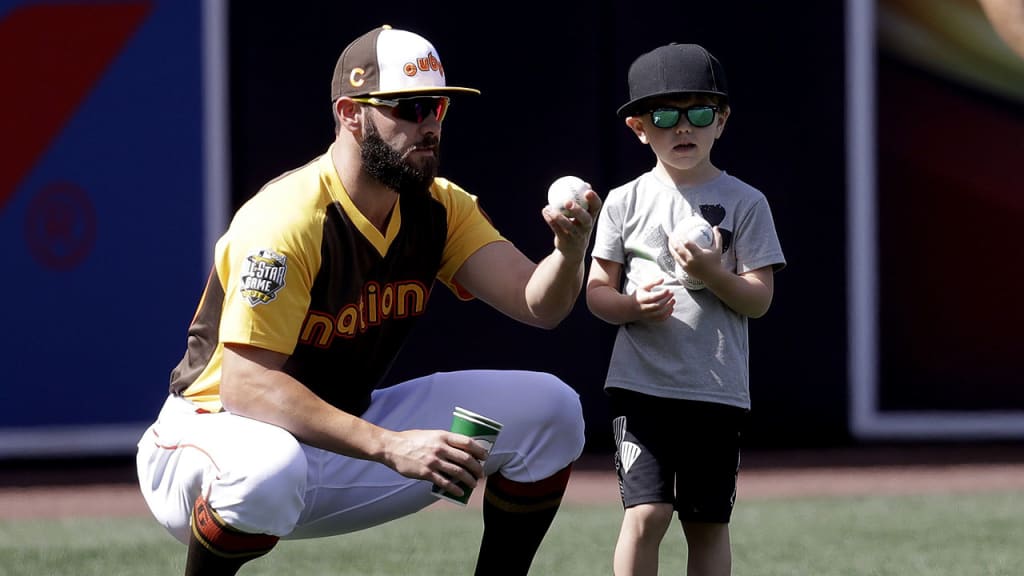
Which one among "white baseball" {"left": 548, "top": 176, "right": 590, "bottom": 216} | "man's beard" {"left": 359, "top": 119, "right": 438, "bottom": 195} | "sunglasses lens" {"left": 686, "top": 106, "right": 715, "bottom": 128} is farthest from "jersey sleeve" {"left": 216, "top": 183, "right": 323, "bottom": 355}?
"sunglasses lens" {"left": 686, "top": 106, "right": 715, "bottom": 128}

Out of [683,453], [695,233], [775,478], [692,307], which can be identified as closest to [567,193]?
[695,233]

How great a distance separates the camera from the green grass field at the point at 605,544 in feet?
16.5

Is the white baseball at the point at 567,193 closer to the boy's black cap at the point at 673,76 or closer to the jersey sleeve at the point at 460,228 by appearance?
the boy's black cap at the point at 673,76

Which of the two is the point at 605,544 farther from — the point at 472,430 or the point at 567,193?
the point at 567,193

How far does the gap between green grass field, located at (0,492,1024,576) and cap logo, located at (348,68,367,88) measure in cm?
171

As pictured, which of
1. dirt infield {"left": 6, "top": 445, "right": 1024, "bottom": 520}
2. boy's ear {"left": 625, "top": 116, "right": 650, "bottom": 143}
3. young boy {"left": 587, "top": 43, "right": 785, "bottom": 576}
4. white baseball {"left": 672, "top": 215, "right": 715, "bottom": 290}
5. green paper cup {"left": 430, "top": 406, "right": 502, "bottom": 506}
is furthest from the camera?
dirt infield {"left": 6, "top": 445, "right": 1024, "bottom": 520}

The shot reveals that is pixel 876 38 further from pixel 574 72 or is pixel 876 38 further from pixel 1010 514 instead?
pixel 1010 514

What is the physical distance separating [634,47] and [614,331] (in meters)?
1.36

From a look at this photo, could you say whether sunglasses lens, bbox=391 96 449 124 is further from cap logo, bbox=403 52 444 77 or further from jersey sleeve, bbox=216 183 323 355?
jersey sleeve, bbox=216 183 323 355

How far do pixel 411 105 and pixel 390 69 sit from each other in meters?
0.10

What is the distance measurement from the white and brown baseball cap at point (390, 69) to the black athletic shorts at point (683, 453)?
951 millimetres

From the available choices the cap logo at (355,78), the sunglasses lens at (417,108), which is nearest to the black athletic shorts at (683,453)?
the sunglasses lens at (417,108)

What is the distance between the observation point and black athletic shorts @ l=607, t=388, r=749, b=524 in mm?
4051

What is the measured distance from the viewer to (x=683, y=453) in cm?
411
